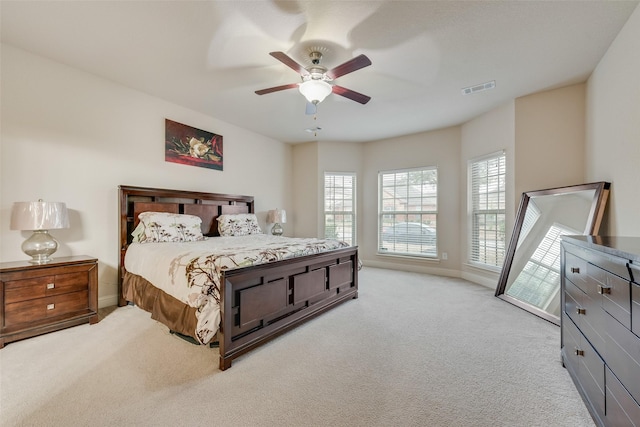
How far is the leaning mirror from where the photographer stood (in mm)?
2836

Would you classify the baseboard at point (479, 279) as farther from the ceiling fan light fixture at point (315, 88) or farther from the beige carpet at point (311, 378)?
the ceiling fan light fixture at point (315, 88)

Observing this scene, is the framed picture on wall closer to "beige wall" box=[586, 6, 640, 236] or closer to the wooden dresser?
the wooden dresser

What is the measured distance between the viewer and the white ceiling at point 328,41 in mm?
2105

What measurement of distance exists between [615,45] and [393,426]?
3664 millimetres

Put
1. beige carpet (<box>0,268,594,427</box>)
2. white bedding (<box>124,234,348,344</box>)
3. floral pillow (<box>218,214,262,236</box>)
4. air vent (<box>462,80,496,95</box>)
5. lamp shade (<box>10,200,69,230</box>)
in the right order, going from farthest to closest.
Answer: floral pillow (<box>218,214,262,236</box>), air vent (<box>462,80,496,95</box>), lamp shade (<box>10,200,69,230</box>), white bedding (<box>124,234,348,344</box>), beige carpet (<box>0,268,594,427</box>)

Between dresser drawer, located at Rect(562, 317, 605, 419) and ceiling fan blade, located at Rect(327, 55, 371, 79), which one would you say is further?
ceiling fan blade, located at Rect(327, 55, 371, 79)

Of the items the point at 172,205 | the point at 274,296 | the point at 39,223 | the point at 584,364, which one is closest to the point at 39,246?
the point at 39,223

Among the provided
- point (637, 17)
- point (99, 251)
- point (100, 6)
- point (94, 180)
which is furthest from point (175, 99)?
point (637, 17)

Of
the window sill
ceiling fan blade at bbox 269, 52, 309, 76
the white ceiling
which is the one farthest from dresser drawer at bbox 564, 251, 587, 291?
the window sill

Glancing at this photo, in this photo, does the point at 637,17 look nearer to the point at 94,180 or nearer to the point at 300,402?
the point at 300,402

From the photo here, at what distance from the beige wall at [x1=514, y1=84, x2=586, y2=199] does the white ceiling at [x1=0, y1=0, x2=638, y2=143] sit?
195 millimetres

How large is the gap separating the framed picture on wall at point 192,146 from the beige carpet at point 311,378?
2352 millimetres

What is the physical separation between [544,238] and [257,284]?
337 centimetres

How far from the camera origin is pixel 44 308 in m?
2.53
